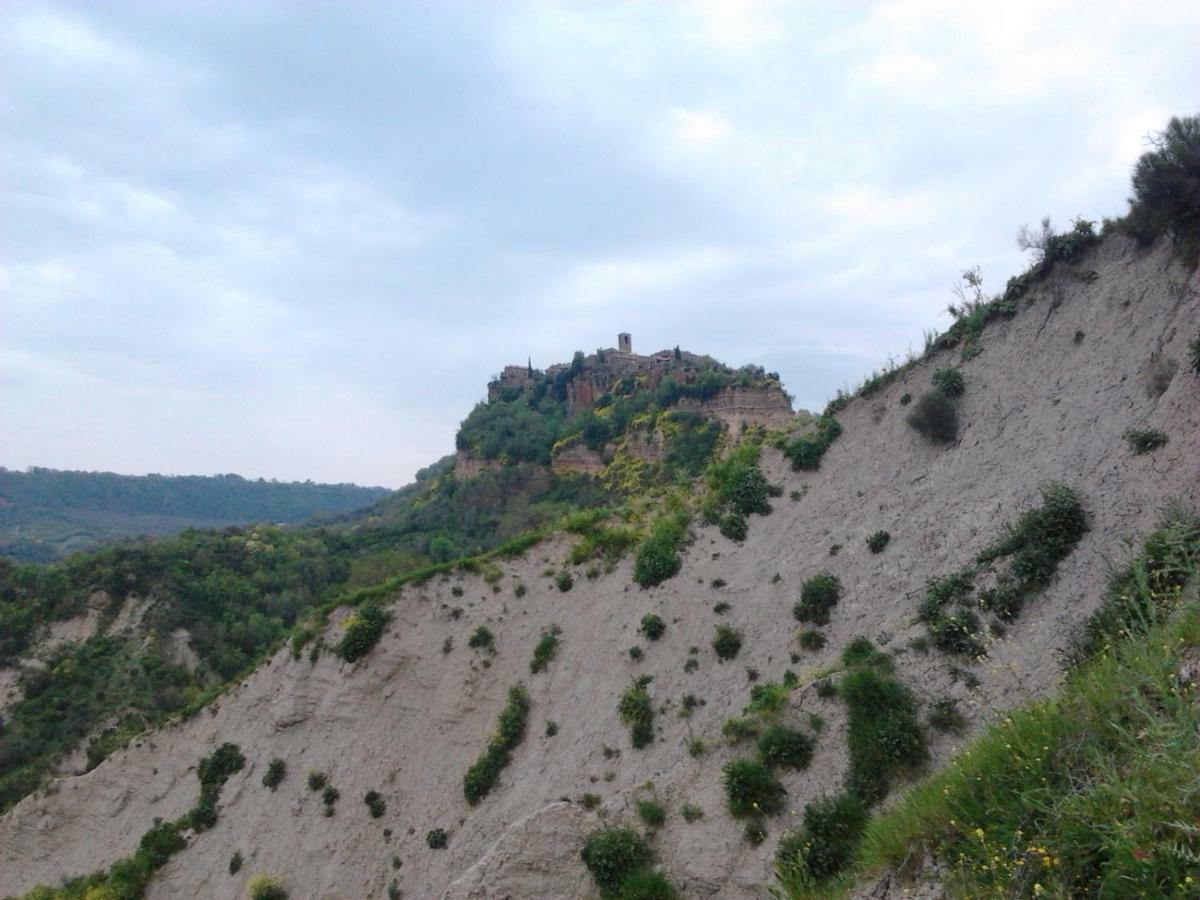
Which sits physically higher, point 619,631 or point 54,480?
point 54,480

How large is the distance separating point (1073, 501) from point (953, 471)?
3.79 metres

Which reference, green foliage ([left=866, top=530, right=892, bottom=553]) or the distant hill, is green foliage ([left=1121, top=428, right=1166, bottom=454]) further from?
the distant hill

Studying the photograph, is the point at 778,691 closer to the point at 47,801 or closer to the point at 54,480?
the point at 47,801

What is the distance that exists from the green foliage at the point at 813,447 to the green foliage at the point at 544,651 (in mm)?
7897

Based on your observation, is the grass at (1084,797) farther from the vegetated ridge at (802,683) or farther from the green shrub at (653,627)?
the green shrub at (653,627)

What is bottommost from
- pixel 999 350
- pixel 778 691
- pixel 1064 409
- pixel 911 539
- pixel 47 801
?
pixel 47 801

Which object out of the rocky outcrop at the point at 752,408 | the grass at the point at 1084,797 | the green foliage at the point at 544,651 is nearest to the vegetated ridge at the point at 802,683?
the grass at the point at 1084,797

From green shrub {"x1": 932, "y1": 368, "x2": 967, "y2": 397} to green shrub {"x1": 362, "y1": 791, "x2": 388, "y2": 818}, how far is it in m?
16.8

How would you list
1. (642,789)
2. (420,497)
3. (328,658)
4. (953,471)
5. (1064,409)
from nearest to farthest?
(642,789) < (1064,409) < (953,471) < (328,658) < (420,497)

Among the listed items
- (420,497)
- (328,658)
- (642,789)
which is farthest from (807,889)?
(420,497)

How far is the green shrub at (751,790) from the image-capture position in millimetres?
10297

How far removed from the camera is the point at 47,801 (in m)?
22.4

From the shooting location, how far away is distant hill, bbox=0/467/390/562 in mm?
114562

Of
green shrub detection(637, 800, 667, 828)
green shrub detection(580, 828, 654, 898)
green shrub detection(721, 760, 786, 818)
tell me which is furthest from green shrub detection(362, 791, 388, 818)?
green shrub detection(721, 760, 786, 818)
